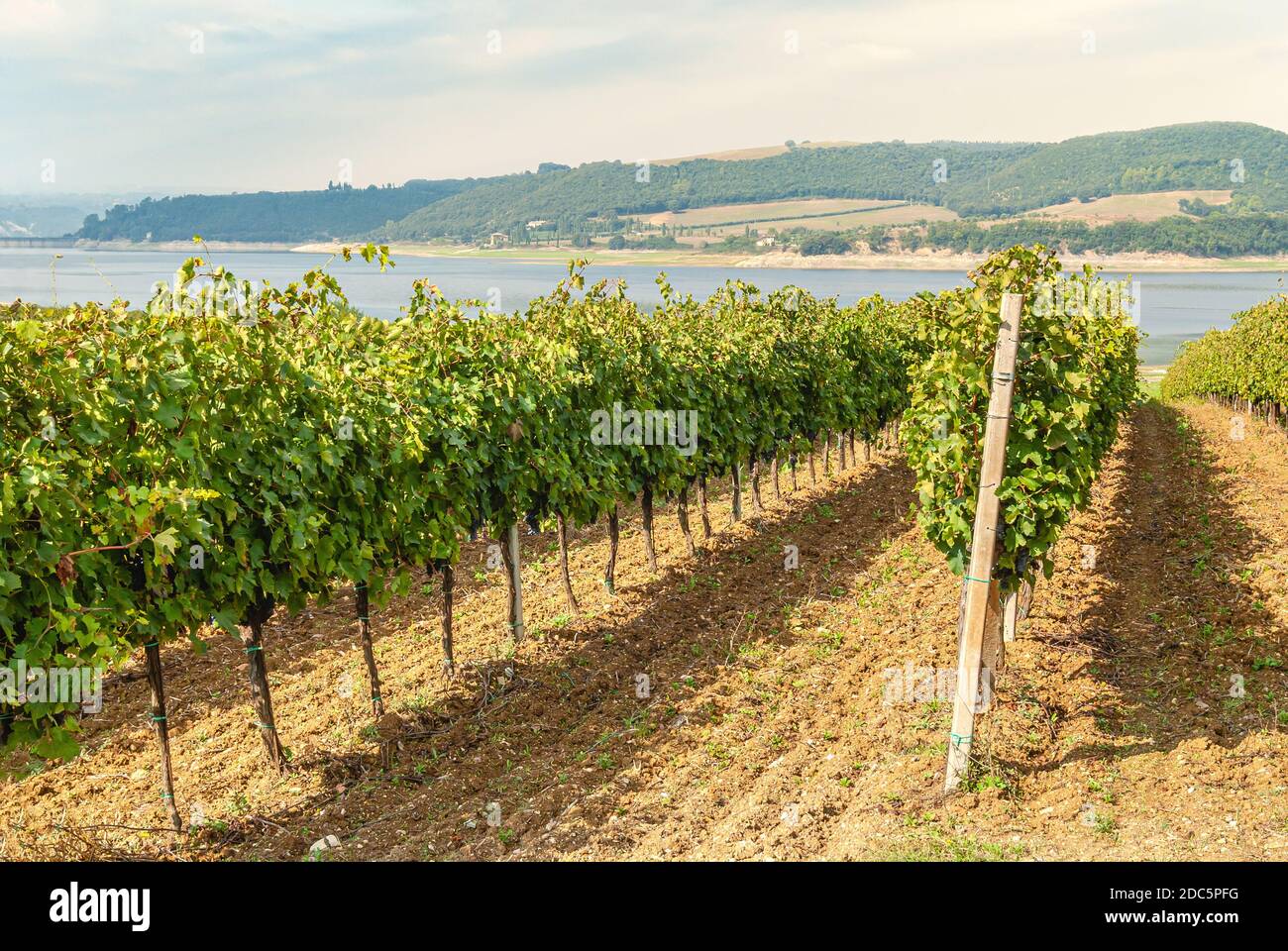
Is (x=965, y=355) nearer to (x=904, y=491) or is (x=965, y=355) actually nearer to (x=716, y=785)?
(x=716, y=785)

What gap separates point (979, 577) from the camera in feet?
26.8

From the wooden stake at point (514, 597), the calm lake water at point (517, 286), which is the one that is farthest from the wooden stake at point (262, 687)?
the calm lake water at point (517, 286)

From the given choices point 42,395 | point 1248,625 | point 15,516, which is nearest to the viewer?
point 15,516

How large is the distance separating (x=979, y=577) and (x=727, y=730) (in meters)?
2.96

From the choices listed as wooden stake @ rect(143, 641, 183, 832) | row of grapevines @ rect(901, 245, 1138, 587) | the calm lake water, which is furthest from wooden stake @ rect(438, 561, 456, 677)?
the calm lake water

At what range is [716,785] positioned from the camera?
28.2 ft

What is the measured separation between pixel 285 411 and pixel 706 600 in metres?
6.84

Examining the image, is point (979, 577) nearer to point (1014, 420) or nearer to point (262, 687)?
point (1014, 420)

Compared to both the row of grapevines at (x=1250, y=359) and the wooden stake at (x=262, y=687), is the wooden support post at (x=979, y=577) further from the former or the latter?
the row of grapevines at (x=1250, y=359)

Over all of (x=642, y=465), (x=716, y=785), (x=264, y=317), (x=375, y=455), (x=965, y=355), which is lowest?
(x=716, y=785)

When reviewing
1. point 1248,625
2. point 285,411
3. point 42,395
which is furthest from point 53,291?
point 1248,625

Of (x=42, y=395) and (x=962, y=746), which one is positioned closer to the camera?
(x=42, y=395)

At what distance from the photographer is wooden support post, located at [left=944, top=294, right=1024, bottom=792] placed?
26.1 feet

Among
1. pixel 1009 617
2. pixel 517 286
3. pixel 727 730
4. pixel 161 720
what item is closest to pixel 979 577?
pixel 727 730
